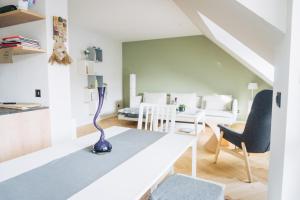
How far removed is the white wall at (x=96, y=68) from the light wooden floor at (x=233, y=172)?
9.54 feet

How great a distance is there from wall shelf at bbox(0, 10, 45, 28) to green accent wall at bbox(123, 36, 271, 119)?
4063 mm

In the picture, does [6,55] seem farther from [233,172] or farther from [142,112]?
[233,172]

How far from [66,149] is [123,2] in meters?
2.60

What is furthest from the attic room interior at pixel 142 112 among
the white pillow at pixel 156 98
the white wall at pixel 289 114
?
the white pillow at pixel 156 98

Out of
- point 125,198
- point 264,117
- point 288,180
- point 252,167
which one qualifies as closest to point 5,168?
point 125,198

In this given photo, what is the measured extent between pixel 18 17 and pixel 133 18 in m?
2.28

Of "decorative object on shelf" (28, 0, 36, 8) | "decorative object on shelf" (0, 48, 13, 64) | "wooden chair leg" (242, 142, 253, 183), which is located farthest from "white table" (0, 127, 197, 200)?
"decorative object on shelf" (28, 0, 36, 8)

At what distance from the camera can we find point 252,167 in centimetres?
254

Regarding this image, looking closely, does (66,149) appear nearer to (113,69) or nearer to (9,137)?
(9,137)

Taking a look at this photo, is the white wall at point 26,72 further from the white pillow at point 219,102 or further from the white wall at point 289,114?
the white pillow at point 219,102

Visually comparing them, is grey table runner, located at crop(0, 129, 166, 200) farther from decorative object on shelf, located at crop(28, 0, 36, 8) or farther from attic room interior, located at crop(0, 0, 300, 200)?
decorative object on shelf, located at crop(28, 0, 36, 8)

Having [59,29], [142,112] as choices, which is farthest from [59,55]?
[142,112]

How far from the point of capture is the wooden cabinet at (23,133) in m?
1.64

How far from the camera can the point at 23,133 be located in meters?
1.79
